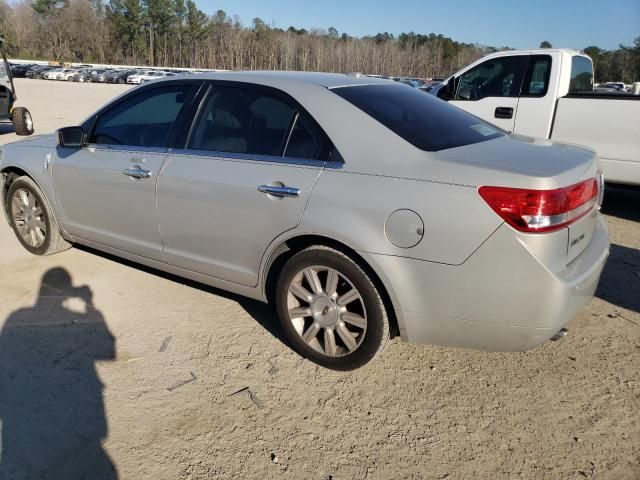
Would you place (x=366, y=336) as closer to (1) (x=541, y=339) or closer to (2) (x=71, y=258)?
(1) (x=541, y=339)

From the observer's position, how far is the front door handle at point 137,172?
3638 mm

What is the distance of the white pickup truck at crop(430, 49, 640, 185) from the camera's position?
595 centimetres

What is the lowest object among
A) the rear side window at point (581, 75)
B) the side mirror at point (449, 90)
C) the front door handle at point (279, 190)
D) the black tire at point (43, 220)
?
the black tire at point (43, 220)

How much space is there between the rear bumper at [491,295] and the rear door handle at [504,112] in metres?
4.58

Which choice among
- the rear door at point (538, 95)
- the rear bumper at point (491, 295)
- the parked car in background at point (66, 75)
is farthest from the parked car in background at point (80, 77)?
the rear bumper at point (491, 295)

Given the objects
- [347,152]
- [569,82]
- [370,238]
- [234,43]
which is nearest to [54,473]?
[370,238]

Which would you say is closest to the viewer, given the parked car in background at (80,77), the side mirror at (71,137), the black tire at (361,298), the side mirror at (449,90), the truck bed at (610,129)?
the black tire at (361,298)

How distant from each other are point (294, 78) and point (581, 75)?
5606 mm

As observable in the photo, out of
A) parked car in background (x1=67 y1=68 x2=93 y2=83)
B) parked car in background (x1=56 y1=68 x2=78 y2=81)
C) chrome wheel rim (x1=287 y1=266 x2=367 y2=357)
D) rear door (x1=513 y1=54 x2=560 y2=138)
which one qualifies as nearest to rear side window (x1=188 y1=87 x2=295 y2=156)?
chrome wheel rim (x1=287 y1=266 x2=367 y2=357)

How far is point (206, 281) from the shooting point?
11.9ft

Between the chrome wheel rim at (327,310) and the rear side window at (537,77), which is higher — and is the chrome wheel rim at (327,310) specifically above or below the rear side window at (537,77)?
below

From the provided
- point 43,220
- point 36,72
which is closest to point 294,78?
point 43,220

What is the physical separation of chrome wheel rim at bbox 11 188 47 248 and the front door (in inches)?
18.7

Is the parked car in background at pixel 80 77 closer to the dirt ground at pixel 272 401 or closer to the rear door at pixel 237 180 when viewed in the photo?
the dirt ground at pixel 272 401
